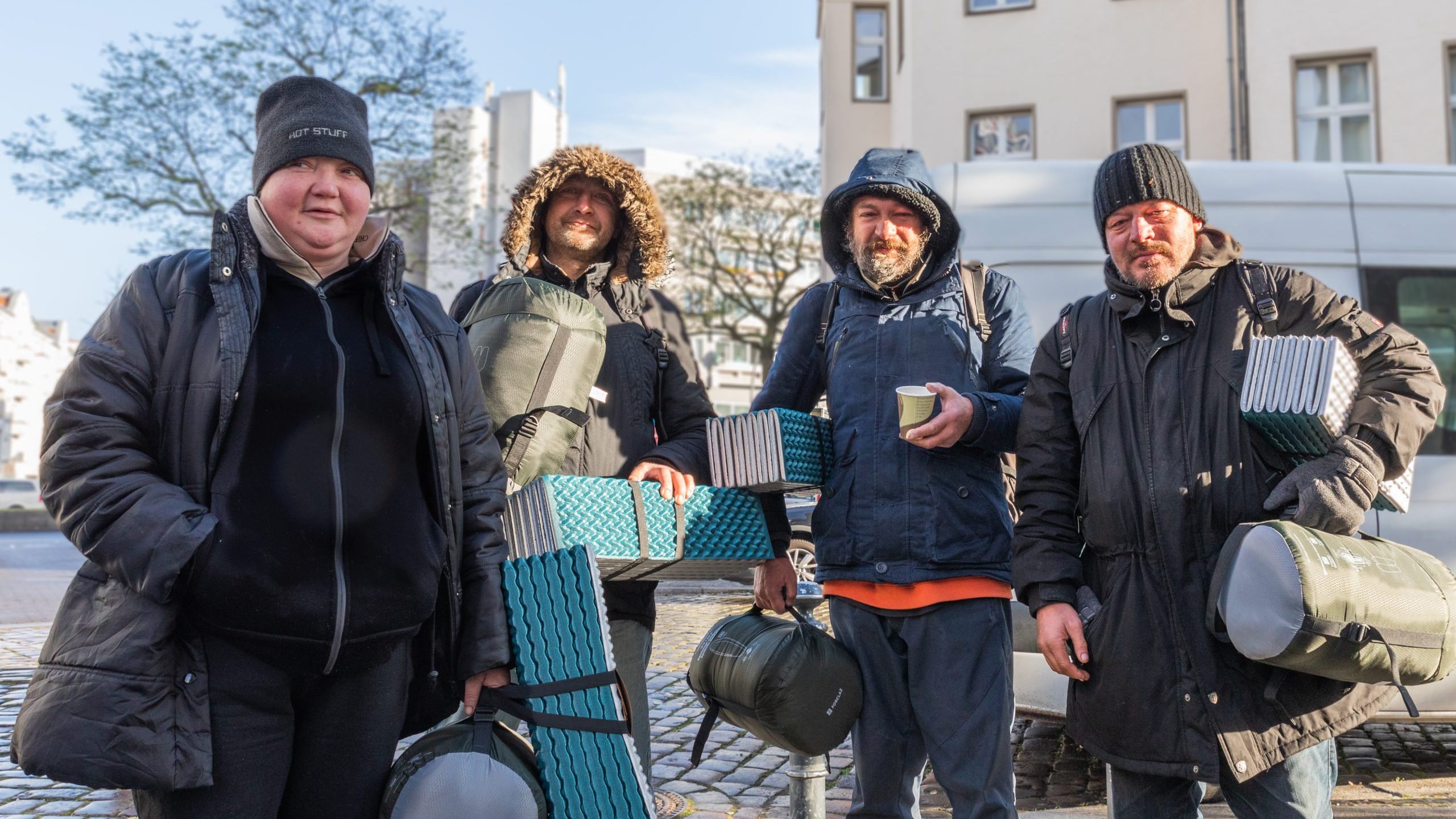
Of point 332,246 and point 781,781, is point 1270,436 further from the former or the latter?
point 781,781

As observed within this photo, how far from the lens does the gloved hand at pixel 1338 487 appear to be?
8.47ft

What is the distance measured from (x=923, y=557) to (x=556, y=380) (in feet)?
3.58

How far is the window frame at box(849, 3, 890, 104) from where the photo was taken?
92.2 ft

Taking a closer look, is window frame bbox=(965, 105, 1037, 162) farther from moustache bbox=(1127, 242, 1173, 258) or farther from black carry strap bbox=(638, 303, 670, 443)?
moustache bbox=(1127, 242, 1173, 258)

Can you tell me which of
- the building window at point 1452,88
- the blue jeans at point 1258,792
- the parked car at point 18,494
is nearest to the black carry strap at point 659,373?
the blue jeans at point 1258,792

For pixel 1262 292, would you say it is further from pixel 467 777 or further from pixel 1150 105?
pixel 1150 105

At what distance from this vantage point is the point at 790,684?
10.6 feet

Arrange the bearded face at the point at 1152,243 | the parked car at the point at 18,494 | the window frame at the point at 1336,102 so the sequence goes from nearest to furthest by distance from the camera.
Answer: the bearded face at the point at 1152,243 < the window frame at the point at 1336,102 < the parked car at the point at 18,494

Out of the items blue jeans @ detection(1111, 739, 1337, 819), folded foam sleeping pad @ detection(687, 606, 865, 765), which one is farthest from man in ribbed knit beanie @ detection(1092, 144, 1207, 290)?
folded foam sleeping pad @ detection(687, 606, 865, 765)

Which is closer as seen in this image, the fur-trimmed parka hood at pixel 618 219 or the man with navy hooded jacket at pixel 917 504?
the man with navy hooded jacket at pixel 917 504

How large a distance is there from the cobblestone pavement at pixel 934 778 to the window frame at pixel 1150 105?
14.1 metres

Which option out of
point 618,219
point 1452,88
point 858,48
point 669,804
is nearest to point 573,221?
point 618,219

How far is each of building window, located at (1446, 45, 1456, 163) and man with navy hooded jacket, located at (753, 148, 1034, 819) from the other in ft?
55.1

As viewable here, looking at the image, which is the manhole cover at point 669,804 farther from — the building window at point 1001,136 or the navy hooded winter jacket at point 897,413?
the building window at point 1001,136
